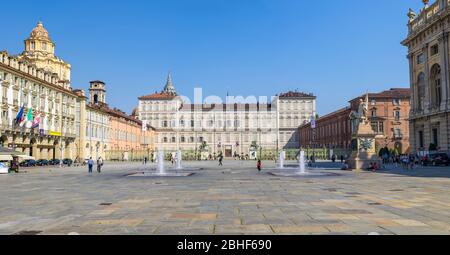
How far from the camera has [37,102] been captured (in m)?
58.4

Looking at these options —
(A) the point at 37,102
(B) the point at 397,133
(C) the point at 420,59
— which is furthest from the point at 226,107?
(C) the point at 420,59

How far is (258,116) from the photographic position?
124 meters

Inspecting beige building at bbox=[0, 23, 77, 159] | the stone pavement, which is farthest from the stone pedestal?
beige building at bbox=[0, 23, 77, 159]

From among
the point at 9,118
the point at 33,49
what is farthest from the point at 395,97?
the point at 33,49

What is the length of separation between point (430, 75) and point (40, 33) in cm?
7305

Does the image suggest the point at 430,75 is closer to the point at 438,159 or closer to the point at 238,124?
the point at 438,159

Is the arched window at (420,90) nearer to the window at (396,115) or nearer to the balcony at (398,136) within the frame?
the balcony at (398,136)

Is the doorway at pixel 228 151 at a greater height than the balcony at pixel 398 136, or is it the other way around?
the balcony at pixel 398 136

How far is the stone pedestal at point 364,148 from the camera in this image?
33.2 meters

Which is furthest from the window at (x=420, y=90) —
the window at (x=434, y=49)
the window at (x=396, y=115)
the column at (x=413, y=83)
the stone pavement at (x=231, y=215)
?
Answer: the stone pavement at (x=231, y=215)

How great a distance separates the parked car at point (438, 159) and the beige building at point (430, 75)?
2.80 meters

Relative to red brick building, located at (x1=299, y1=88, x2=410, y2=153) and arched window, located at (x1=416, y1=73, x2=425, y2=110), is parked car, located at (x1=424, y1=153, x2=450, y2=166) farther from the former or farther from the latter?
red brick building, located at (x1=299, y1=88, x2=410, y2=153)

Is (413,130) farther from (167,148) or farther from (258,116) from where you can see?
(167,148)
